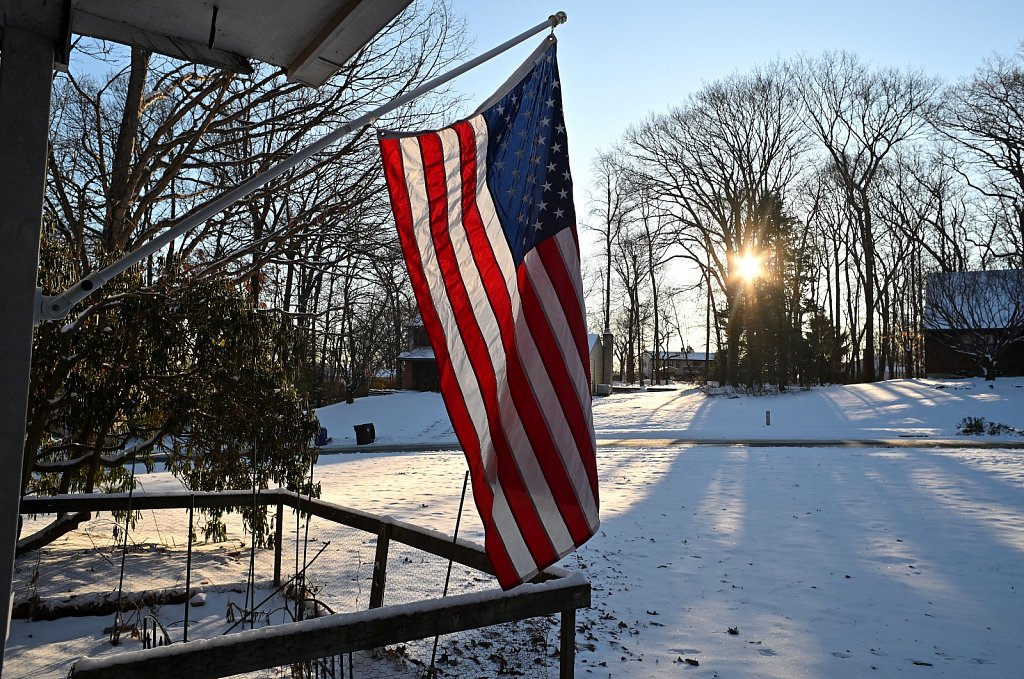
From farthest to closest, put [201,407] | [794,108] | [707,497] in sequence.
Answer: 1. [794,108]
2. [707,497]
3. [201,407]

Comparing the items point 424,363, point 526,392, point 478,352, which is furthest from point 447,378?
point 424,363

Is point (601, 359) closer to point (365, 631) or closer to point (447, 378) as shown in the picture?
point (447, 378)

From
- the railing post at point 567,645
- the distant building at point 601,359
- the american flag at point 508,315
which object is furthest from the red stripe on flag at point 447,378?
the distant building at point 601,359

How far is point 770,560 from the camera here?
7785 mm

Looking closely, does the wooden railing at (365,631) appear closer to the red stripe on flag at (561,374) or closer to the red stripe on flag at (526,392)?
the red stripe on flag at (526,392)

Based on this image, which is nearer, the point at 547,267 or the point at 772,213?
the point at 547,267

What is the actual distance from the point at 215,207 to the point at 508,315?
143 centimetres

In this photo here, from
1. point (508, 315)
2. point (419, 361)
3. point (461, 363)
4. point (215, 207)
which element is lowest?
point (461, 363)

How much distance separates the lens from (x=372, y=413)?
32.0m

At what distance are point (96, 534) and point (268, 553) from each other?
98.2 inches

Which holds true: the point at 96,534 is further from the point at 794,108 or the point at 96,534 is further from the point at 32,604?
the point at 794,108

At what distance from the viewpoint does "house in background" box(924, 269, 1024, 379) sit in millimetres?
34656

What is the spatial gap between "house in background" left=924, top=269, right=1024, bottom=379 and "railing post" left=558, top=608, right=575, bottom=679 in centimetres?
3700

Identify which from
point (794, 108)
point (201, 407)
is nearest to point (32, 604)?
point (201, 407)
